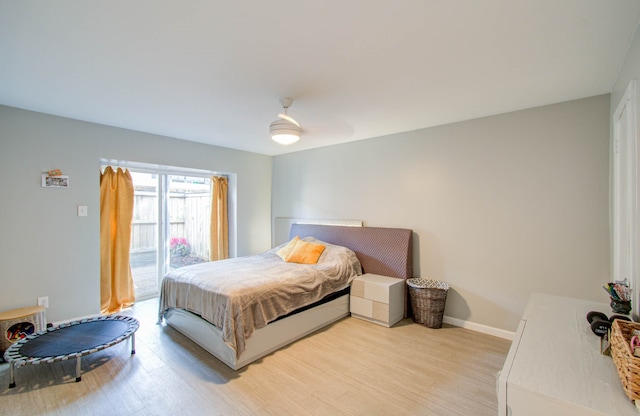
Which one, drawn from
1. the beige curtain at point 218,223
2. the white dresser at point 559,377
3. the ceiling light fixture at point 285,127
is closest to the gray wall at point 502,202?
the white dresser at point 559,377

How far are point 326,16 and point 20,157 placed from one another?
144 inches

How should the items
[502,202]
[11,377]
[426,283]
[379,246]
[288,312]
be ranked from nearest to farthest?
[11,377] < [288,312] < [502,202] < [426,283] < [379,246]

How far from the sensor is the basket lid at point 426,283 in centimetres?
335

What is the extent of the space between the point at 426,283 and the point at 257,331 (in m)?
2.19

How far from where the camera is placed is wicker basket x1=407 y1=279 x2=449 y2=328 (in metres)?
3.21

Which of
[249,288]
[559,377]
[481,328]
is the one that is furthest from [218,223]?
[559,377]

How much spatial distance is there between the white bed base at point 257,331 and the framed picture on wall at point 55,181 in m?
1.99

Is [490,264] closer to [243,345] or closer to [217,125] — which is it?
[243,345]

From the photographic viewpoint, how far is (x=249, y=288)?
103 inches

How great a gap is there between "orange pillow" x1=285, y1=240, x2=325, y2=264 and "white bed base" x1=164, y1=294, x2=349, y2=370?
656 mm

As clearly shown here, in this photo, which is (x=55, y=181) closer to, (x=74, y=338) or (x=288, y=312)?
(x=74, y=338)

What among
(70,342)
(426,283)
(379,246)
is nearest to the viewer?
(70,342)

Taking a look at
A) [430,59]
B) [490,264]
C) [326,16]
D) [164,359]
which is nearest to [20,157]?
[164,359]

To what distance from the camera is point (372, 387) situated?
86.2 inches
